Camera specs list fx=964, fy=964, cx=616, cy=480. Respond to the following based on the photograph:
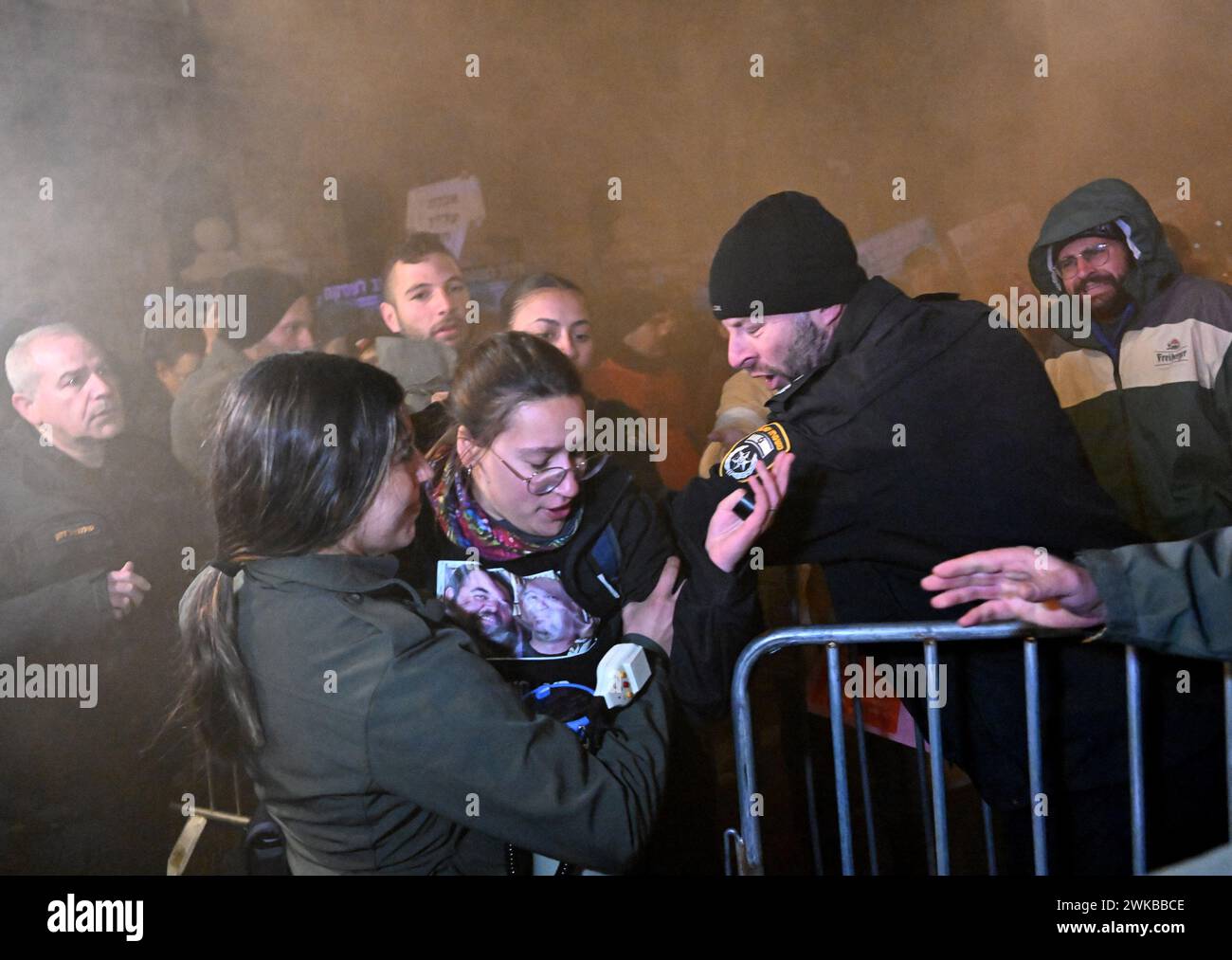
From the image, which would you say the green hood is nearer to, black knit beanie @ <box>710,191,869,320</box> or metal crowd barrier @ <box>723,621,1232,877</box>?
black knit beanie @ <box>710,191,869,320</box>

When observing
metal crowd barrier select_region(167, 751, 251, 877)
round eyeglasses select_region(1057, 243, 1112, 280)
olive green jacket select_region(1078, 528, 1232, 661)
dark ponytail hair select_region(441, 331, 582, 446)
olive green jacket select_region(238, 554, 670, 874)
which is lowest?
metal crowd barrier select_region(167, 751, 251, 877)

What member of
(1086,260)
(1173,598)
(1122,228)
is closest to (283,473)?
(1173,598)

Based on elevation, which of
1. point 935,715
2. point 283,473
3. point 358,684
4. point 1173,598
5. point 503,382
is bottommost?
point 935,715

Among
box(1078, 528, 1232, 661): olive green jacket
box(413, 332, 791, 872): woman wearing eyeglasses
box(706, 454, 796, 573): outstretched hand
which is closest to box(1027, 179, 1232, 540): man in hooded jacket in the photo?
box(1078, 528, 1232, 661): olive green jacket

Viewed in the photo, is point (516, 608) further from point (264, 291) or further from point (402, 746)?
point (264, 291)

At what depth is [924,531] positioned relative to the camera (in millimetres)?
1981

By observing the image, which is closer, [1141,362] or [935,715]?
[935,715]

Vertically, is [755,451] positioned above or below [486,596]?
above

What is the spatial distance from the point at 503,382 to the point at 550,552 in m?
0.37

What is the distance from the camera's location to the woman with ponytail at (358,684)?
1.64m

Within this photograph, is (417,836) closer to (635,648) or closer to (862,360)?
(635,648)

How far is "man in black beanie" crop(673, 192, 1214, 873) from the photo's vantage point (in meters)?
1.90

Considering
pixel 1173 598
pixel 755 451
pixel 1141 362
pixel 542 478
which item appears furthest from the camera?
pixel 1141 362

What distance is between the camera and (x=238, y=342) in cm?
212
